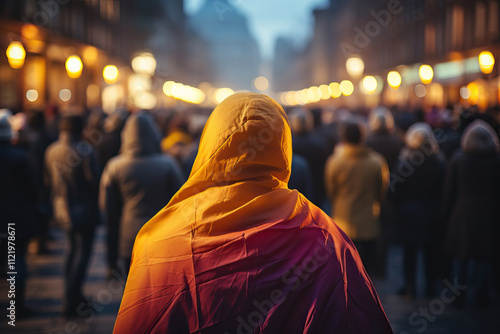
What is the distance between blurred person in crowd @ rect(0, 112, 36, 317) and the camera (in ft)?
20.3

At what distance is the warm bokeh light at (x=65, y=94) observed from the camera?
30.0 meters

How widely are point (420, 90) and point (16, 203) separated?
3947 centimetres

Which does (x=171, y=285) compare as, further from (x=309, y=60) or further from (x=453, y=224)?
(x=309, y=60)

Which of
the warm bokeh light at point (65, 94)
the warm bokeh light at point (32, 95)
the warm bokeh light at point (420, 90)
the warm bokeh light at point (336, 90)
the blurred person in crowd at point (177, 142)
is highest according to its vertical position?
the warm bokeh light at point (336, 90)

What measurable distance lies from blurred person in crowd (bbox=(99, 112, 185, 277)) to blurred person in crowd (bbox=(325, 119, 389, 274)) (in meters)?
1.95

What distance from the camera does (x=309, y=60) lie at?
112125 millimetres

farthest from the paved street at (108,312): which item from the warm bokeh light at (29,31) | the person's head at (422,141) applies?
the warm bokeh light at (29,31)

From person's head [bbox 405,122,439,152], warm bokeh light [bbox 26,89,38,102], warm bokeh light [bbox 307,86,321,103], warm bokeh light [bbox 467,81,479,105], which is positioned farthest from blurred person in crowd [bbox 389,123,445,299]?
warm bokeh light [bbox 307,86,321,103]

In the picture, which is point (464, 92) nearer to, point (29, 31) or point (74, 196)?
point (29, 31)

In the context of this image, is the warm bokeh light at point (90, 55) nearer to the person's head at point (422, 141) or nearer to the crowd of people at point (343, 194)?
the crowd of people at point (343, 194)

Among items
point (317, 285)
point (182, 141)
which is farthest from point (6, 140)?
point (317, 285)

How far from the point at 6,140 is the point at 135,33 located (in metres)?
46.0

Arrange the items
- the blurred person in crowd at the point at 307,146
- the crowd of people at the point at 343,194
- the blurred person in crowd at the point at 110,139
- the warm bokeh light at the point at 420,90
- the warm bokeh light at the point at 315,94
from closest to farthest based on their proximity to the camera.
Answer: the crowd of people at the point at 343,194
the blurred person in crowd at the point at 307,146
the blurred person in crowd at the point at 110,139
the warm bokeh light at the point at 420,90
the warm bokeh light at the point at 315,94

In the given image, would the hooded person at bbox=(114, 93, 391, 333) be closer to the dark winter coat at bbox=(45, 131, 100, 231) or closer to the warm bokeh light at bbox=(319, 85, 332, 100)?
the dark winter coat at bbox=(45, 131, 100, 231)
